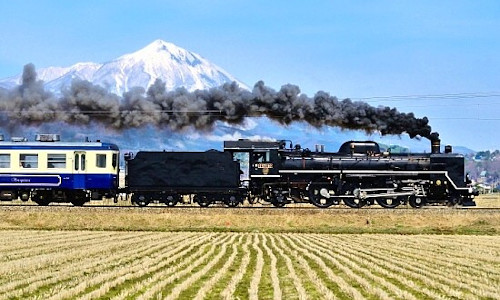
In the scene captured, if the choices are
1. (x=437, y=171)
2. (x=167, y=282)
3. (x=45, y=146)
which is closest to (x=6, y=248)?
(x=167, y=282)

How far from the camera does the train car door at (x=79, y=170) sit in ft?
144

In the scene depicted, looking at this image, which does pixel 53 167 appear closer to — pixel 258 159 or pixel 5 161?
pixel 5 161

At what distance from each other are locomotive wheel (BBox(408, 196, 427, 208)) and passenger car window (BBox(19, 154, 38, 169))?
24.2m

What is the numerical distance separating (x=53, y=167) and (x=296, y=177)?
15.5 m

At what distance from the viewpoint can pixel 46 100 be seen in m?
56.6

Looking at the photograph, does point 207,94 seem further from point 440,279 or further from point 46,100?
point 440,279

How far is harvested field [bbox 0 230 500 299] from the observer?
16844mm

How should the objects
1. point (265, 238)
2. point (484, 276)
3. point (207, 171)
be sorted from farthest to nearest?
point (207, 171) → point (265, 238) → point (484, 276)

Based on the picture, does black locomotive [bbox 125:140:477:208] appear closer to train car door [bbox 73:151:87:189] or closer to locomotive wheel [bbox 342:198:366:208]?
locomotive wheel [bbox 342:198:366:208]

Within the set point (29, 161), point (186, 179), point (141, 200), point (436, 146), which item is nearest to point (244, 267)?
point (186, 179)

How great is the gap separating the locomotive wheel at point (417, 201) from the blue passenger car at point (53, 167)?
19526mm

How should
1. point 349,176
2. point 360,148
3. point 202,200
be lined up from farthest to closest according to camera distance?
point 360,148 < point 202,200 < point 349,176

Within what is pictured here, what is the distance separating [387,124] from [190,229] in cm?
1723

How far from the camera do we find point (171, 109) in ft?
181
